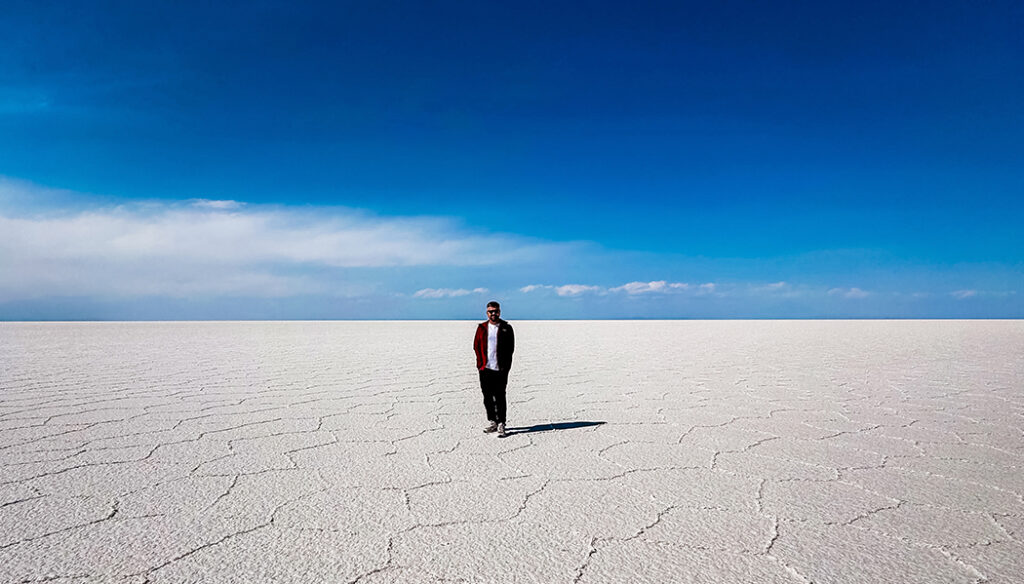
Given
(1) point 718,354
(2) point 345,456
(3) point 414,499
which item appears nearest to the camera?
(3) point 414,499

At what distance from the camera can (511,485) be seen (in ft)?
9.64

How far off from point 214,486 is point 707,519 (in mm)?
2372

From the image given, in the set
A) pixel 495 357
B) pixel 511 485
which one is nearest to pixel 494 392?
pixel 495 357

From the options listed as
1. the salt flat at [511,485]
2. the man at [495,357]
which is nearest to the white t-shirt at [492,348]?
the man at [495,357]

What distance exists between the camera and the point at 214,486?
289 cm

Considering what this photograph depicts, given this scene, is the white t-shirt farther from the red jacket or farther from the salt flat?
the salt flat

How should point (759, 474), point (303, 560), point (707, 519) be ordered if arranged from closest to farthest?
point (303, 560) < point (707, 519) < point (759, 474)

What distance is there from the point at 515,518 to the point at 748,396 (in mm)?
4148

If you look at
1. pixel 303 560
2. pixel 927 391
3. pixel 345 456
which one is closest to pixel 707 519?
pixel 303 560

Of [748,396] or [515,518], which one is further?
[748,396]

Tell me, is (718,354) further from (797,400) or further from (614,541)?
(614,541)

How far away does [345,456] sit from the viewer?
3.47m

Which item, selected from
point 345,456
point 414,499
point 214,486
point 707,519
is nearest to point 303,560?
point 414,499

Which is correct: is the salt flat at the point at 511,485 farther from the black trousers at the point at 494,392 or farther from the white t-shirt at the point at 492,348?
the white t-shirt at the point at 492,348
